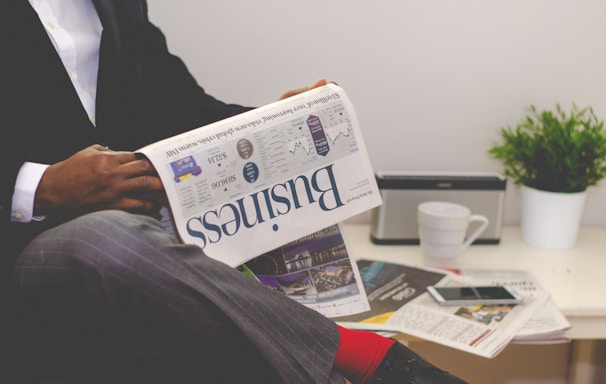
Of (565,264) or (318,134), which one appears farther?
(565,264)

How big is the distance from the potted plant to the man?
0.60 metres

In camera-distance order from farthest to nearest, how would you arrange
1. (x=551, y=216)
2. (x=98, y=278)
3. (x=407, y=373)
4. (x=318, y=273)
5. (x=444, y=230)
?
(x=551, y=216) → (x=444, y=230) → (x=318, y=273) → (x=407, y=373) → (x=98, y=278)

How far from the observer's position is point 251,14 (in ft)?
4.38

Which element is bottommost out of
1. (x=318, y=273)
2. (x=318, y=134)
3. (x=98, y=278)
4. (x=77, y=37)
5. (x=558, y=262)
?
(x=558, y=262)

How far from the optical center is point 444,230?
1.22 m

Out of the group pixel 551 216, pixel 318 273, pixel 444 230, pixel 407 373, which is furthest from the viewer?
pixel 551 216

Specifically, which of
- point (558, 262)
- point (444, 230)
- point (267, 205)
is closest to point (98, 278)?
point (267, 205)

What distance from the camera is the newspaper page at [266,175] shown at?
853 millimetres

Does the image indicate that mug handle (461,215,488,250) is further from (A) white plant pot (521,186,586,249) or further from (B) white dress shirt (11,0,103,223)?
(B) white dress shirt (11,0,103,223)

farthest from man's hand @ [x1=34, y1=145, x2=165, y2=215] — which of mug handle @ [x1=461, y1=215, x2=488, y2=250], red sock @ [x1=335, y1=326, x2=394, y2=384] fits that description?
mug handle @ [x1=461, y1=215, x2=488, y2=250]

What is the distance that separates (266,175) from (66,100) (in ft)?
1.06

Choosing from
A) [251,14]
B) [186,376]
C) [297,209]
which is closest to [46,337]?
[186,376]

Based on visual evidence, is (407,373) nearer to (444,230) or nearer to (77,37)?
(444,230)

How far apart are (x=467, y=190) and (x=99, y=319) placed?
0.84 meters
